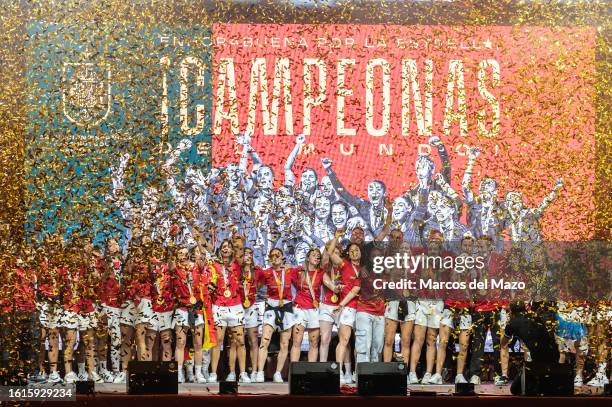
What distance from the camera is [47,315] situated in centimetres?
579

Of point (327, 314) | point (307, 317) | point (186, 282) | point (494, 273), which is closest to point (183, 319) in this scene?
point (186, 282)

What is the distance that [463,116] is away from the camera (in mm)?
5965

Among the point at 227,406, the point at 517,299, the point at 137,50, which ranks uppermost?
the point at 137,50

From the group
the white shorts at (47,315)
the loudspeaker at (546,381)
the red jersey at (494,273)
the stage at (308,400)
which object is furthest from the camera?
the red jersey at (494,273)

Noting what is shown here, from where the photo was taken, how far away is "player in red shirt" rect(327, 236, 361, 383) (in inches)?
251

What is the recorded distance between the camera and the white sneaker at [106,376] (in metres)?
6.31

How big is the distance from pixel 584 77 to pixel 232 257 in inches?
104

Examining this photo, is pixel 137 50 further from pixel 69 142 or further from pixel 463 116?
pixel 463 116

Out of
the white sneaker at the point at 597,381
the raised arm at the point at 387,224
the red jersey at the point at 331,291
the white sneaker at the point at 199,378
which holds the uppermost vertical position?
the raised arm at the point at 387,224

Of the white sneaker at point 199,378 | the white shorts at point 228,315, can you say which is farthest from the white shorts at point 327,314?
the white sneaker at point 199,378

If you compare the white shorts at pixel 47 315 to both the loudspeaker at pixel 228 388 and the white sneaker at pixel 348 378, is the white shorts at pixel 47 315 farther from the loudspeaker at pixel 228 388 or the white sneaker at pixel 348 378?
the white sneaker at pixel 348 378

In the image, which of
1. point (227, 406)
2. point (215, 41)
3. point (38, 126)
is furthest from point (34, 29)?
point (227, 406)

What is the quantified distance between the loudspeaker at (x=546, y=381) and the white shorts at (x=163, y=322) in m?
2.78

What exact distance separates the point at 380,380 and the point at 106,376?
224cm
